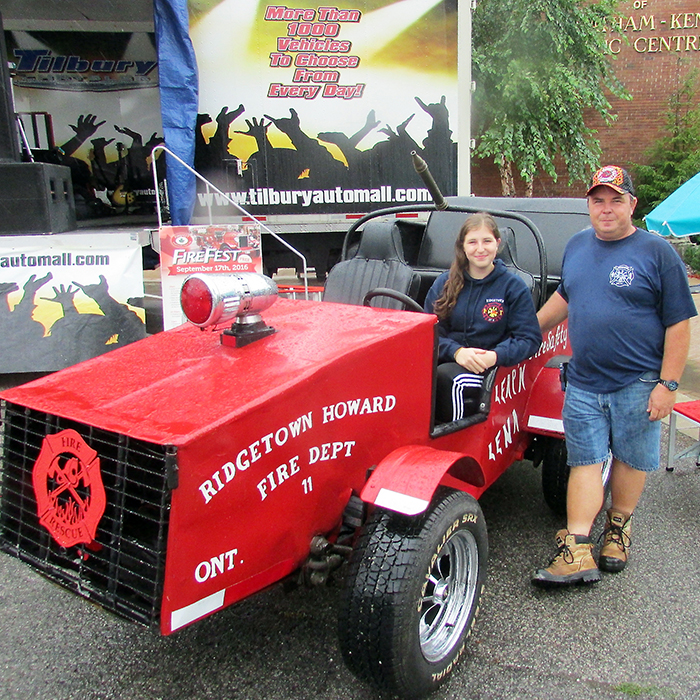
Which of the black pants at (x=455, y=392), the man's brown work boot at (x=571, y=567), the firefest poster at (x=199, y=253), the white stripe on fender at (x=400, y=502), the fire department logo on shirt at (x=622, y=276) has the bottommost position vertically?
the man's brown work boot at (x=571, y=567)

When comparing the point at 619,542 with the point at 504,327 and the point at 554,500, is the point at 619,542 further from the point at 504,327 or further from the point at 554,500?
the point at 504,327

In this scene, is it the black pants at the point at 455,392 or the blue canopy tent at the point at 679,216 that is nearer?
the black pants at the point at 455,392

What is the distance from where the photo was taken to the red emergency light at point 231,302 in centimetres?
204

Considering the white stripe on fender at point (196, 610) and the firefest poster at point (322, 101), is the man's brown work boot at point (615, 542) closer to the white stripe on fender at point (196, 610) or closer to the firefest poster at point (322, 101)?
the white stripe on fender at point (196, 610)

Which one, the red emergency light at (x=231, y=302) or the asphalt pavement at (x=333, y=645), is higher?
the red emergency light at (x=231, y=302)

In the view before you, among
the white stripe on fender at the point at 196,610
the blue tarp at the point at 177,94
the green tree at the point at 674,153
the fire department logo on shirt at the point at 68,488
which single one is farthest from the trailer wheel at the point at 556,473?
the green tree at the point at 674,153

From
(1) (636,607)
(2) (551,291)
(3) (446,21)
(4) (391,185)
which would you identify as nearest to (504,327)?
(2) (551,291)

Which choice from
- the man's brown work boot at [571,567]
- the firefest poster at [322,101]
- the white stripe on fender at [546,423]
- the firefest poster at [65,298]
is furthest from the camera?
the firefest poster at [322,101]

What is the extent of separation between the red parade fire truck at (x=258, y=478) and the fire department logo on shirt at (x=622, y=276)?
0.82 metres

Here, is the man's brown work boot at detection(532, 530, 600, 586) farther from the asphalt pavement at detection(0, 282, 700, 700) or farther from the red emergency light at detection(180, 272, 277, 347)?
the red emergency light at detection(180, 272, 277, 347)

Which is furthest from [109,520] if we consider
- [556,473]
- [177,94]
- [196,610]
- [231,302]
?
[177,94]

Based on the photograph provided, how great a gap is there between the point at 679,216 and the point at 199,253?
15.0 feet

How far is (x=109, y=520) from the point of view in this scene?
70.4 inches

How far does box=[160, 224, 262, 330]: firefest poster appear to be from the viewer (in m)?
5.70
